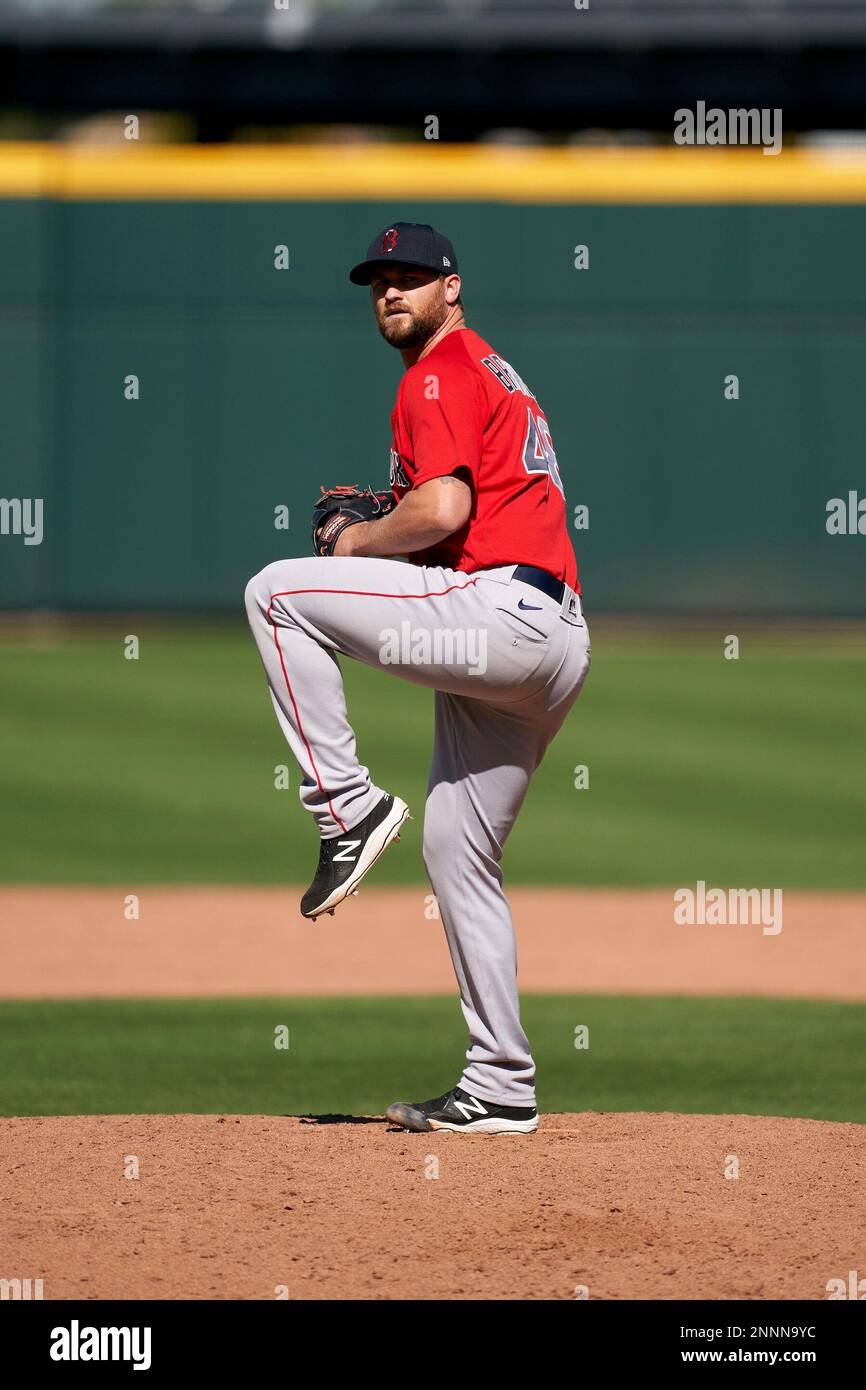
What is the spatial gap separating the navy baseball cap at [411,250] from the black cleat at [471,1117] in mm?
2274

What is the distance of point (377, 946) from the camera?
9.76m

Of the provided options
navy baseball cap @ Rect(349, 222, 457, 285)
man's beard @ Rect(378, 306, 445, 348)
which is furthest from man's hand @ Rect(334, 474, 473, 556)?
navy baseball cap @ Rect(349, 222, 457, 285)

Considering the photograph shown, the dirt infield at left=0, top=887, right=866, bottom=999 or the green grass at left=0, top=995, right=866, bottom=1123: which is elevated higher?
the dirt infield at left=0, top=887, right=866, bottom=999

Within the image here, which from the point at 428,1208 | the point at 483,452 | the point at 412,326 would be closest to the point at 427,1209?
the point at 428,1208

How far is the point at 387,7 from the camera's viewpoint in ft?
70.4

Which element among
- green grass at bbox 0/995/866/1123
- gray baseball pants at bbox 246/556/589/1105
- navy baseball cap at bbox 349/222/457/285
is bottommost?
green grass at bbox 0/995/866/1123

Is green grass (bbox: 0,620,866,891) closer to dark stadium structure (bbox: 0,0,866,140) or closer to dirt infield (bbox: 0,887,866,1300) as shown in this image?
dirt infield (bbox: 0,887,866,1300)

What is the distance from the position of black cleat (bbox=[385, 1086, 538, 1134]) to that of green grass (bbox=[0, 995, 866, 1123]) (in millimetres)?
1136

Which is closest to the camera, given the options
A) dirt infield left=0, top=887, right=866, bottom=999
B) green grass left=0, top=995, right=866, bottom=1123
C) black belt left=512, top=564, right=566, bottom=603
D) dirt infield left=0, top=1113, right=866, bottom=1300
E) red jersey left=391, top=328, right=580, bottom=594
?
dirt infield left=0, top=1113, right=866, bottom=1300

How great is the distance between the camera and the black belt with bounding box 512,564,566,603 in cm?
484

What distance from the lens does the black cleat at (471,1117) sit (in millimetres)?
5262

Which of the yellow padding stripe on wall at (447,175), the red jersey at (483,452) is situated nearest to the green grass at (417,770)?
the yellow padding stripe on wall at (447,175)

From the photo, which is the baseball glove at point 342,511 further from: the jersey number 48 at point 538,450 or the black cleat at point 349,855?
the black cleat at point 349,855

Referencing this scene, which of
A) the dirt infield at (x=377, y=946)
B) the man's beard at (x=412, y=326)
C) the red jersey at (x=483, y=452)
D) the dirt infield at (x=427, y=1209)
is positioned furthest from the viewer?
the dirt infield at (x=377, y=946)
